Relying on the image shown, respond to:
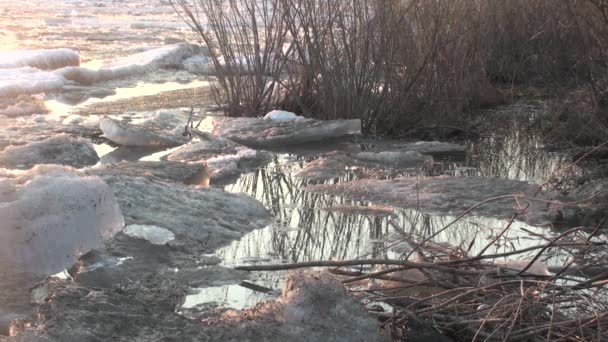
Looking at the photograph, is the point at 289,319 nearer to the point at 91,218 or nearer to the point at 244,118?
the point at 91,218

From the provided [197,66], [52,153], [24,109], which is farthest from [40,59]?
[52,153]

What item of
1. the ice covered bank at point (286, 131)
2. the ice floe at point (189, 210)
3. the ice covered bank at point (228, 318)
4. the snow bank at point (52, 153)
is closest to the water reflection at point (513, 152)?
the ice covered bank at point (286, 131)

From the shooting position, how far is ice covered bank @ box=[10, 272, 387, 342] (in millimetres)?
1996

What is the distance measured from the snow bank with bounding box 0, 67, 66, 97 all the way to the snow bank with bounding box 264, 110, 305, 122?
110 inches

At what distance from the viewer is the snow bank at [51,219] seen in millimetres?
2584

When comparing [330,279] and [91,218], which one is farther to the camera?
[91,218]

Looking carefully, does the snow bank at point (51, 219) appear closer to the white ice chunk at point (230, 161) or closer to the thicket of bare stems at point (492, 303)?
the thicket of bare stems at point (492, 303)

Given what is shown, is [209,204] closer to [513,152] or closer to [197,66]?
[513,152]

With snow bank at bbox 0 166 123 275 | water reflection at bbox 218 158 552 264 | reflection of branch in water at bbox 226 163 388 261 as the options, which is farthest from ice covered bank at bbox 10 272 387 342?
reflection of branch in water at bbox 226 163 388 261

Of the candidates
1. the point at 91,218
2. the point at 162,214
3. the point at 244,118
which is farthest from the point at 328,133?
the point at 91,218

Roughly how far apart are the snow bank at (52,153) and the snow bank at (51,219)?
1.62 metres

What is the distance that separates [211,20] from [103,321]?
4228mm

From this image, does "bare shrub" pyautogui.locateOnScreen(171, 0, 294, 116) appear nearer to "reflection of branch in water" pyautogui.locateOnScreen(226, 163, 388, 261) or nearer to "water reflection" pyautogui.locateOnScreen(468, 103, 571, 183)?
"water reflection" pyautogui.locateOnScreen(468, 103, 571, 183)

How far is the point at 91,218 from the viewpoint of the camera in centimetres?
279
